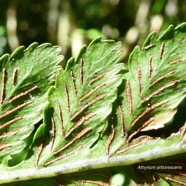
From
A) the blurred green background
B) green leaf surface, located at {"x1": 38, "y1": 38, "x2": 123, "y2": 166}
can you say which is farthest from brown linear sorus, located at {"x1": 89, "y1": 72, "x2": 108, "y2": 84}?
the blurred green background

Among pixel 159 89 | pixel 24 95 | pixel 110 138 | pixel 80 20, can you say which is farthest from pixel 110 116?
pixel 80 20

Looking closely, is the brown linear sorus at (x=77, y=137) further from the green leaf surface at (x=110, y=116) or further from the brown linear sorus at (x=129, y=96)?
the brown linear sorus at (x=129, y=96)

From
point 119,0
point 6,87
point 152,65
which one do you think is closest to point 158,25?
point 119,0

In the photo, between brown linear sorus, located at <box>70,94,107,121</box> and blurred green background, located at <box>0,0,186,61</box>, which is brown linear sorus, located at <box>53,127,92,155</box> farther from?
blurred green background, located at <box>0,0,186,61</box>

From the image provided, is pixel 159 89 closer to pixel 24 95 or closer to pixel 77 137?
pixel 77 137

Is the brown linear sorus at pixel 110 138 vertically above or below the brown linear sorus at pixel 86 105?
below

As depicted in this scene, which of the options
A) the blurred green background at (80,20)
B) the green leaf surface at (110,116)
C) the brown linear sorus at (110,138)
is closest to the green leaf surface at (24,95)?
the green leaf surface at (110,116)
